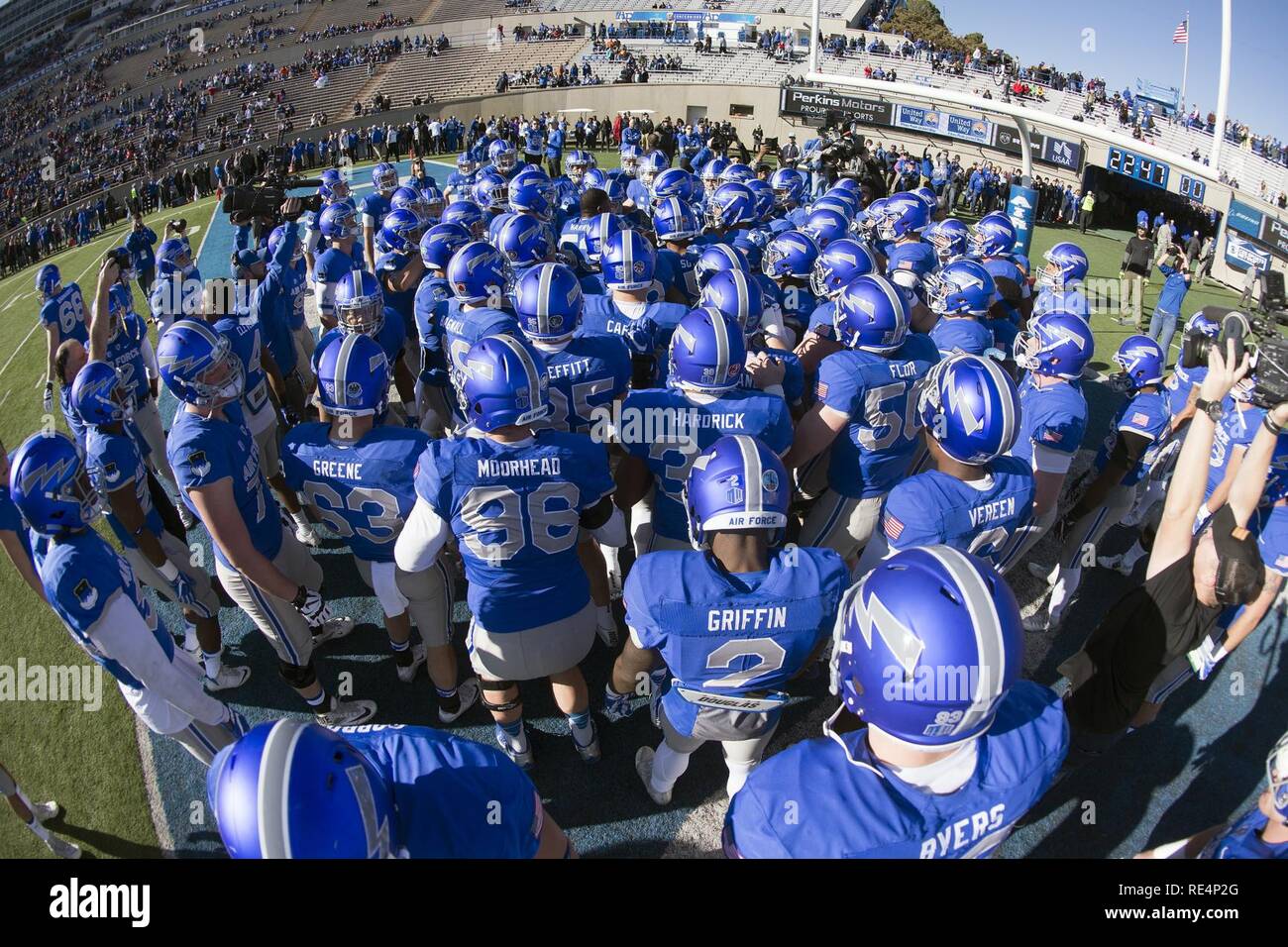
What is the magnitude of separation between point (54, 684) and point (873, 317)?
270 inches

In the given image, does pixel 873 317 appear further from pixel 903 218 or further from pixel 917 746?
pixel 903 218

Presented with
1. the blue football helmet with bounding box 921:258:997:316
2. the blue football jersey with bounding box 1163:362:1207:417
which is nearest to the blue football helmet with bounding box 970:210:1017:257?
the blue football helmet with bounding box 921:258:997:316

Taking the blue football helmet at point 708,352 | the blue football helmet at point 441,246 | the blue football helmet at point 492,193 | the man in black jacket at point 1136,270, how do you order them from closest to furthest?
1. the blue football helmet at point 708,352
2. the blue football helmet at point 441,246
3. the blue football helmet at point 492,193
4. the man in black jacket at point 1136,270

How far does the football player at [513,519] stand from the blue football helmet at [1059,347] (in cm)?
342

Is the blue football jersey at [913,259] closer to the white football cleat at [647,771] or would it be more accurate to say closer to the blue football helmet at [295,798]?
the white football cleat at [647,771]

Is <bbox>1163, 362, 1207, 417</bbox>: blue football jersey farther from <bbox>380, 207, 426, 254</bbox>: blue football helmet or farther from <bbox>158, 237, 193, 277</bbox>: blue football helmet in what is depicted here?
<bbox>158, 237, 193, 277</bbox>: blue football helmet

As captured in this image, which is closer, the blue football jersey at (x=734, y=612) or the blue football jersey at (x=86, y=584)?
the blue football jersey at (x=734, y=612)

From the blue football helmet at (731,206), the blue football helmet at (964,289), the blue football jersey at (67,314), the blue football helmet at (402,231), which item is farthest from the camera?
the blue football helmet at (731,206)

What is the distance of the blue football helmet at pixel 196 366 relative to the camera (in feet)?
14.3

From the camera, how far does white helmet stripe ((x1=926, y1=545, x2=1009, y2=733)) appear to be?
2.07 metres

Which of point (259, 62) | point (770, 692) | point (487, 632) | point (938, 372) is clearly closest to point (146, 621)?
point (487, 632)

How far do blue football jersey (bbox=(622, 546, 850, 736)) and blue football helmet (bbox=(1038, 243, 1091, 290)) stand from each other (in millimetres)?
6712

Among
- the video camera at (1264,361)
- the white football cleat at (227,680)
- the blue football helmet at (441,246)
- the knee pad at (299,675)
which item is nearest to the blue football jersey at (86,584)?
the knee pad at (299,675)
